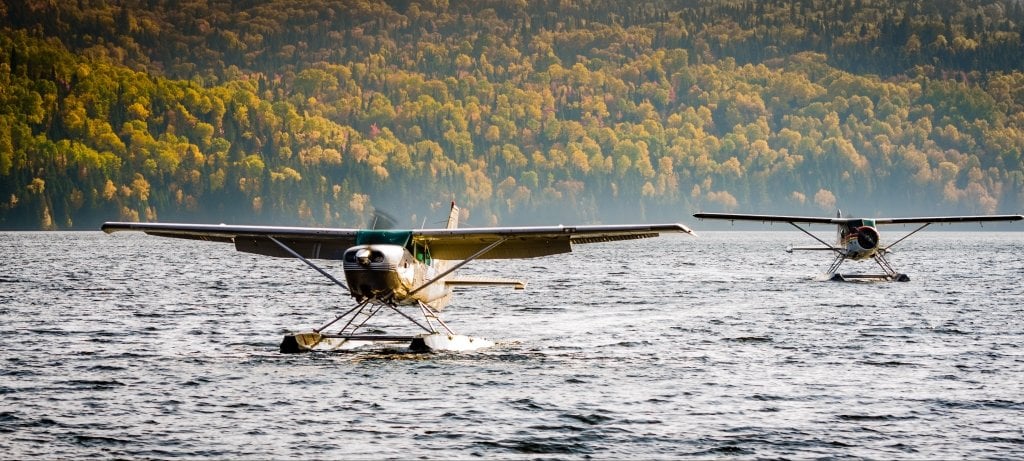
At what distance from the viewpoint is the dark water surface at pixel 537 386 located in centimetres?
1580

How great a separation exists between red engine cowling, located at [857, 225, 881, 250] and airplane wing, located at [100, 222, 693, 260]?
27911mm

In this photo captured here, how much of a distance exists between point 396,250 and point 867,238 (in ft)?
105

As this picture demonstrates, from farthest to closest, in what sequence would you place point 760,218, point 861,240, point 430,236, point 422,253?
1. point 861,240
2. point 760,218
3. point 422,253
4. point 430,236

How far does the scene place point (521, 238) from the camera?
24.6m

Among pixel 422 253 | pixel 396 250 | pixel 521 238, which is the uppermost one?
pixel 521 238

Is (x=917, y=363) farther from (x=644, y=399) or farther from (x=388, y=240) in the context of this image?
(x=388, y=240)

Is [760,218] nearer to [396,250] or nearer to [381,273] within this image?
[396,250]

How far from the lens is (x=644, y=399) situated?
19.1 m

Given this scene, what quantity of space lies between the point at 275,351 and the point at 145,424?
328 inches

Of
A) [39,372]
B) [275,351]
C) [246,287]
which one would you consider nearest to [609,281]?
[246,287]

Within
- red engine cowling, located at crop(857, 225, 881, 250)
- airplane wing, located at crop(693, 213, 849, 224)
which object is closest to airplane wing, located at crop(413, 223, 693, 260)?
airplane wing, located at crop(693, 213, 849, 224)

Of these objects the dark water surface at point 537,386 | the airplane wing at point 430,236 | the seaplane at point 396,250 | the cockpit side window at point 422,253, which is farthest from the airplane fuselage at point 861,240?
the cockpit side window at point 422,253

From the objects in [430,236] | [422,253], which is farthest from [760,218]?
[430,236]

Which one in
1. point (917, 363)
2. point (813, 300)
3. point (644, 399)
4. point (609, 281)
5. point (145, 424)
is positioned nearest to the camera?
point (145, 424)
